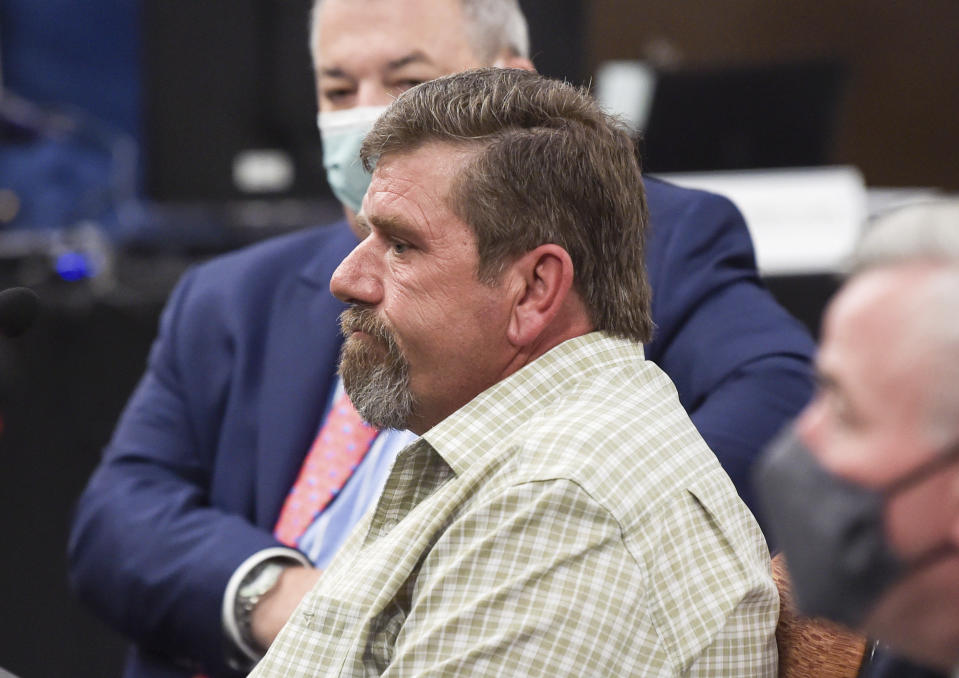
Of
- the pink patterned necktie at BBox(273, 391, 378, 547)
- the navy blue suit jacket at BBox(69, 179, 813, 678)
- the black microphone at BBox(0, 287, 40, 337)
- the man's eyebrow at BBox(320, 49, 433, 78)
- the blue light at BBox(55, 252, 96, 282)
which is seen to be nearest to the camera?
the black microphone at BBox(0, 287, 40, 337)

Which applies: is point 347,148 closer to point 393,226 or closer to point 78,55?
point 393,226

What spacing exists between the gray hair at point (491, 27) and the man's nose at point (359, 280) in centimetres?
77

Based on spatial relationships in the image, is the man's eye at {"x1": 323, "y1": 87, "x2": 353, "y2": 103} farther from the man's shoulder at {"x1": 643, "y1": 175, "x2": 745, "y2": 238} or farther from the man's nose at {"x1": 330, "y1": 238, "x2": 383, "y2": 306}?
the man's nose at {"x1": 330, "y1": 238, "x2": 383, "y2": 306}

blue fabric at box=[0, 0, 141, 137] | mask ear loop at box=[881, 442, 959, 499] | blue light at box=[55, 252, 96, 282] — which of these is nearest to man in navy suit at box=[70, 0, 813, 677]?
mask ear loop at box=[881, 442, 959, 499]

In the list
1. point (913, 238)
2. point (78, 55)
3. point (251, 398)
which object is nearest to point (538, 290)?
point (913, 238)

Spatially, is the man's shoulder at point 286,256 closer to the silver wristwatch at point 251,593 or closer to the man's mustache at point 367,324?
the silver wristwatch at point 251,593

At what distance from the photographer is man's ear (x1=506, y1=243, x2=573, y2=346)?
137 centimetres

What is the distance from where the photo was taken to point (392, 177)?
143 cm

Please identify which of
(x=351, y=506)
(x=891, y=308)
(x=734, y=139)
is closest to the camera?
(x=891, y=308)

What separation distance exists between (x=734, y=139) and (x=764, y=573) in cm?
408

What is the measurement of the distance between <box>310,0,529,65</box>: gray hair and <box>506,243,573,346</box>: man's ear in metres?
0.85

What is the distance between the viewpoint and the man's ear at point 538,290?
53.8 inches

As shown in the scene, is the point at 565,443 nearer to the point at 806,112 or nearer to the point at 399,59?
the point at 399,59

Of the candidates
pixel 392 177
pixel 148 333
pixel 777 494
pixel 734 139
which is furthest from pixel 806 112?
pixel 777 494
